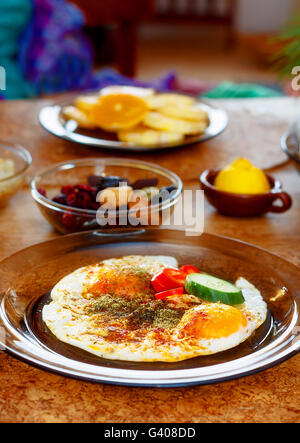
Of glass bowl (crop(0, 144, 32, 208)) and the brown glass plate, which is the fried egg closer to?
the brown glass plate

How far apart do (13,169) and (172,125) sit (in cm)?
46

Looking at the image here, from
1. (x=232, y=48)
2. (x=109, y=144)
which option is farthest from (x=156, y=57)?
(x=109, y=144)

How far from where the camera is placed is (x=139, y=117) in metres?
1.67

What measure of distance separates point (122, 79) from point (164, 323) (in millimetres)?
2056

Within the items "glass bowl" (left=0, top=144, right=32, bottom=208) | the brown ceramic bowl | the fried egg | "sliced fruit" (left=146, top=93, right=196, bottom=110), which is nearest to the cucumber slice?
the fried egg

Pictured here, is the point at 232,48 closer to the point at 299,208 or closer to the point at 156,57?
the point at 156,57

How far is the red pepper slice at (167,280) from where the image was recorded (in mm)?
965

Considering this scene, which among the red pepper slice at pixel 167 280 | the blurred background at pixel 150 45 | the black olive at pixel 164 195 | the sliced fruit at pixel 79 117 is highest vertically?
the black olive at pixel 164 195

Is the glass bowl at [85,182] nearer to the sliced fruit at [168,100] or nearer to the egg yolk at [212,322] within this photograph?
the egg yolk at [212,322]

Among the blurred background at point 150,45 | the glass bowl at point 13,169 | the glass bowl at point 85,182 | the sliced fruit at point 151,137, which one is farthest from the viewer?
the blurred background at point 150,45

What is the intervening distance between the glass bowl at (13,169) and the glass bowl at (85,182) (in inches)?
2.0

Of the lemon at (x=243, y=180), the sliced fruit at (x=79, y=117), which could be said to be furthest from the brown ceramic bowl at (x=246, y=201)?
the sliced fruit at (x=79, y=117)

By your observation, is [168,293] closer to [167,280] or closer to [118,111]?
[167,280]
